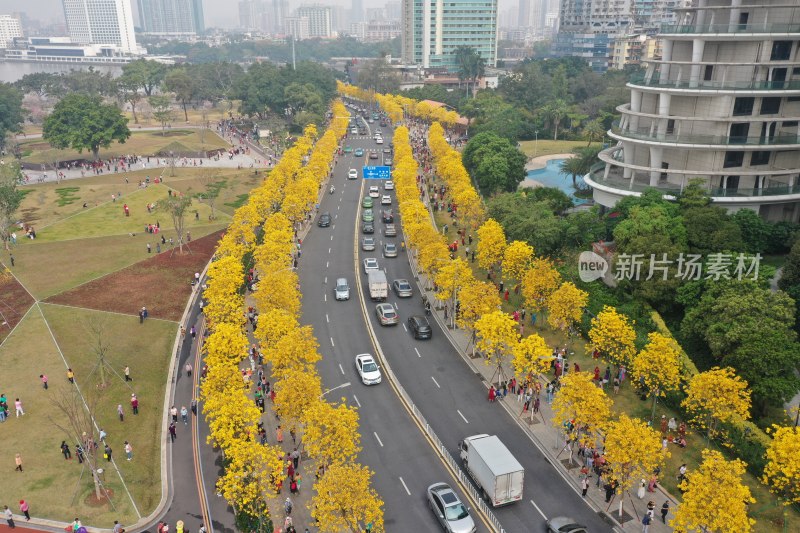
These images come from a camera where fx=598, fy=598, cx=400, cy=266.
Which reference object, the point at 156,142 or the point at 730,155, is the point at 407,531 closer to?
the point at 730,155

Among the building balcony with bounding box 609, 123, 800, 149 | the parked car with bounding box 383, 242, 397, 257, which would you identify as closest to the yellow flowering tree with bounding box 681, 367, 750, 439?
the building balcony with bounding box 609, 123, 800, 149

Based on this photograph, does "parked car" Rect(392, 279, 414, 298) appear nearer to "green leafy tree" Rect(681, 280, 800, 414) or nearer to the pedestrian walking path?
the pedestrian walking path

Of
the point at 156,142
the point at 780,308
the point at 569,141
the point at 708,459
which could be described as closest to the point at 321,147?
the point at 156,142

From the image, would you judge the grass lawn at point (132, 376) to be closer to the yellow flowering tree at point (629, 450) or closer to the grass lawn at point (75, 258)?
the grass lawn at point (75, 258)

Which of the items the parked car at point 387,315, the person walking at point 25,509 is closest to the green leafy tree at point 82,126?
the parked car at point 387,315

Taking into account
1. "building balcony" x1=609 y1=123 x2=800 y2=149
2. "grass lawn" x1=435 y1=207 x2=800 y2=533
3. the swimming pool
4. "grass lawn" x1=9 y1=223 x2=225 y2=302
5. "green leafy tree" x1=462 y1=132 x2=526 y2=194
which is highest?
"building balcony" x1=609 y1=123 x2=800 y2=149

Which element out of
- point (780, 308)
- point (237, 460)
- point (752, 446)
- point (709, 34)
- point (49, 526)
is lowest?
point (49, 526)
